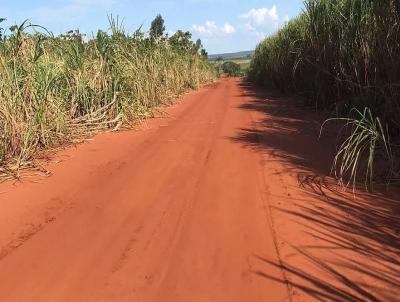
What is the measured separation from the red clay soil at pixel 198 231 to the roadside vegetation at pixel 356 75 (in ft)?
1.71

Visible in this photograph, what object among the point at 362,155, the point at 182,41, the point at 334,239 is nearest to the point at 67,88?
the point at 362,155

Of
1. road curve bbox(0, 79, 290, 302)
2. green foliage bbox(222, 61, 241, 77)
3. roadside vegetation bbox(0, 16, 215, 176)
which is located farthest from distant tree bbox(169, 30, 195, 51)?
green foliage bbox(222, 61, 241, 77)

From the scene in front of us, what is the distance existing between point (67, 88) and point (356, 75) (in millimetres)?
4983

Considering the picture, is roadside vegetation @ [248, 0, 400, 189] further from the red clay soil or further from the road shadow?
the red clay soil

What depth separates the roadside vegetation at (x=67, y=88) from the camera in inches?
268

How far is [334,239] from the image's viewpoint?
3936 mm

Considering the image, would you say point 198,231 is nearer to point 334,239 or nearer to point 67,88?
point 334,239

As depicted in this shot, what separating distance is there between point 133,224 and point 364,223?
1.95m

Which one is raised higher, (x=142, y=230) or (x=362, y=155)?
(x=142, y=230)

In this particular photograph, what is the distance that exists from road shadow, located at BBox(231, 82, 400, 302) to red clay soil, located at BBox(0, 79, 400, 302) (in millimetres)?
11

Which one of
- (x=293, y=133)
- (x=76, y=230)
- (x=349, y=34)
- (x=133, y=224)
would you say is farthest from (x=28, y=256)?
(x=349, y=34)

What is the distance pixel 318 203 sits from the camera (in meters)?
4.77

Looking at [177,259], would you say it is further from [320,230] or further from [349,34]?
[349,34]

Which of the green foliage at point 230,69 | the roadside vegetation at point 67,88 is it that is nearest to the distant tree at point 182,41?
the roadside vegetation at point 67,88
